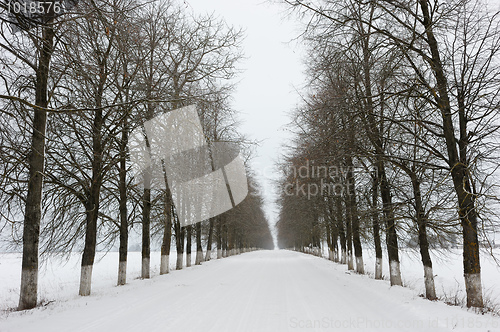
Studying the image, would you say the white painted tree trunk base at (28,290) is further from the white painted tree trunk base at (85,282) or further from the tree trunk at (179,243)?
the tree trunk at (179,243)

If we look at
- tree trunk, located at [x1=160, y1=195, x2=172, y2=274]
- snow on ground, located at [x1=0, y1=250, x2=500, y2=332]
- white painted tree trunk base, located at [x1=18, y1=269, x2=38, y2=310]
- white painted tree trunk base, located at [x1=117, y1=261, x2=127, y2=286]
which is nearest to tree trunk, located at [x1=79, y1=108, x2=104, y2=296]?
snow on ground, located at [x1=0, y1=250, x2=500, y2=332]

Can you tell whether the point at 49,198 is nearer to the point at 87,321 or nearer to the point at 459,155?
the point at 87,321

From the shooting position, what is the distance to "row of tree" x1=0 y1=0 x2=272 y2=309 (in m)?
5.36

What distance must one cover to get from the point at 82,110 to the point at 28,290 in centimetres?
604

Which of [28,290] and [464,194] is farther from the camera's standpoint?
[28,290]

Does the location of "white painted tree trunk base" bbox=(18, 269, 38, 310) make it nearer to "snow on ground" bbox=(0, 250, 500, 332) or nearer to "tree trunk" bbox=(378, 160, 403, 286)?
"snow on ground" bbox=(0, 250, 500, 332)

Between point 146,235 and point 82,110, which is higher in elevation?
point 82,110

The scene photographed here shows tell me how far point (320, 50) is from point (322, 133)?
2.53 m

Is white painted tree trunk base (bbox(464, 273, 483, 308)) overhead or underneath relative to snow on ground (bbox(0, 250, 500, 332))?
overhead

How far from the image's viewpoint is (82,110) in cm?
463

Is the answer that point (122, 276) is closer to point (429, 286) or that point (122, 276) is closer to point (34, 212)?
point (34, 212)

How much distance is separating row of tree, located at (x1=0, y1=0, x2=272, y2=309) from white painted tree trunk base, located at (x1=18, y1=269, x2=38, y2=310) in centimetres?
2

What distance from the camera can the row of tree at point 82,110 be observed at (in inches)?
211

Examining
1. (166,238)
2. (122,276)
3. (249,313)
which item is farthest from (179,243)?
(249,313)
